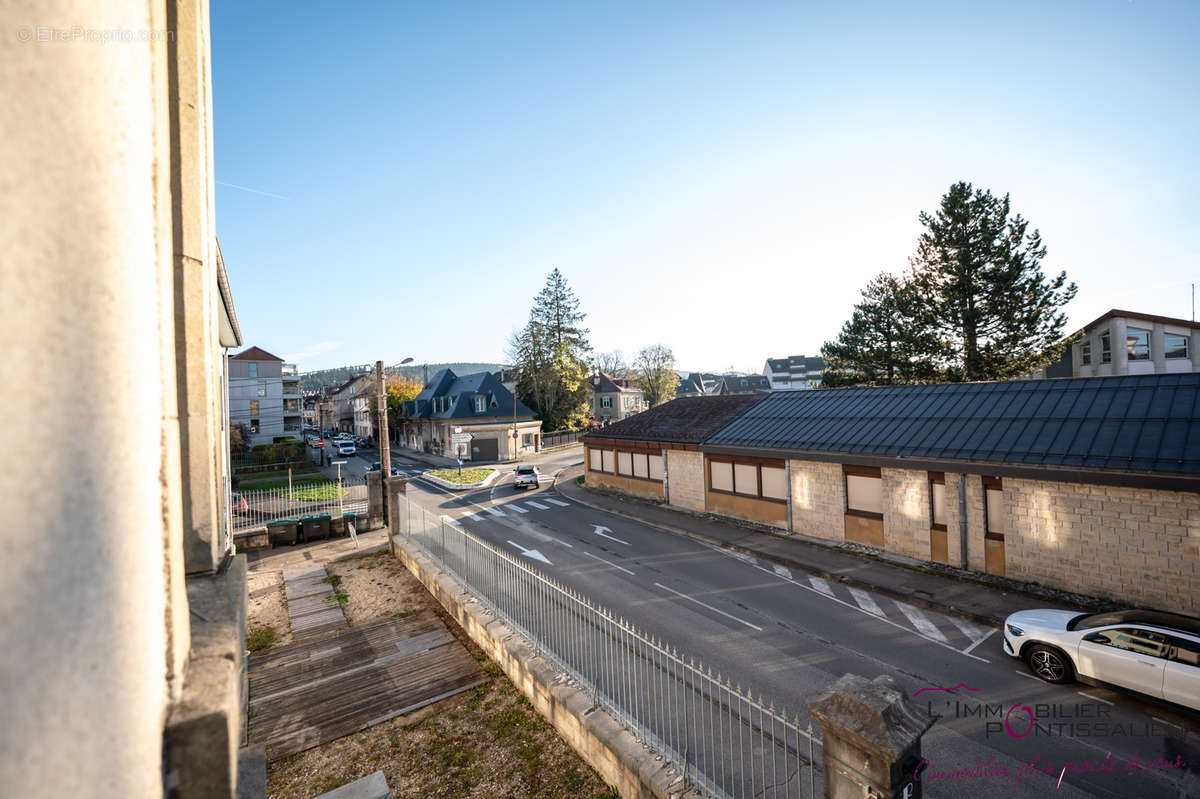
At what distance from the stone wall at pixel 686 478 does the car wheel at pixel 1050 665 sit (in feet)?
44.1

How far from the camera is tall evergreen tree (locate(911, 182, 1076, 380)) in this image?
26.3 meters

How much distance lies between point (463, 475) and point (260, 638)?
82.6 ft

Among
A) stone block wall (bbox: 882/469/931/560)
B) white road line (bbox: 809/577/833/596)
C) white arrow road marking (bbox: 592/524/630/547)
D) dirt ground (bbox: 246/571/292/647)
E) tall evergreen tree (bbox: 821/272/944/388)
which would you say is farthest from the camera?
tall evergreen tree (bbox: 821/272/944/388)

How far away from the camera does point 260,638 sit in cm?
986

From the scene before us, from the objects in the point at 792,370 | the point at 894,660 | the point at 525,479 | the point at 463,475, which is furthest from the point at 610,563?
the point at 792,370

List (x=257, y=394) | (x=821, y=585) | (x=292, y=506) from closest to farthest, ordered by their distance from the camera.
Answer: (x=821, y=585)
(x=292, y=506)
(x=257, y=394)

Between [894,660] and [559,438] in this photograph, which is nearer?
[894,660]

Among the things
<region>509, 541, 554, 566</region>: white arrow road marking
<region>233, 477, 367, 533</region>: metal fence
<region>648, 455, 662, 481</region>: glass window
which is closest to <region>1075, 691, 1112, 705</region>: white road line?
<region>509, 541, 554, 566</region>: white arrow road marking

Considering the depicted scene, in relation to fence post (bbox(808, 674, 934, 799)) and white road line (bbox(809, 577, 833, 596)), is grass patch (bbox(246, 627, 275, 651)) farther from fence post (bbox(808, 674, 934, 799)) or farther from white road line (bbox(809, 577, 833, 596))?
white road line (bbox(809, 577, 833, 596))

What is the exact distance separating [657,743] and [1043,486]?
479 inches

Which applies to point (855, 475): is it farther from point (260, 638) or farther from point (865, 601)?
point (260, 638)

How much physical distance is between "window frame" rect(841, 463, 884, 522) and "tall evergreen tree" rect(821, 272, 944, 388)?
1673 cm

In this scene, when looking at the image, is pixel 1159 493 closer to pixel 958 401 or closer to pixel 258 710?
pixel 958 401

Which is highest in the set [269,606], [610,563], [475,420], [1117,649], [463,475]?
[475,420]
